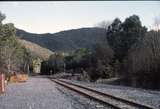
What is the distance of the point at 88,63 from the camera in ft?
359

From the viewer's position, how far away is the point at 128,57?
67.0 metres

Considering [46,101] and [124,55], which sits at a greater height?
[124,55]

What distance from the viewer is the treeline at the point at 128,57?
165 feet

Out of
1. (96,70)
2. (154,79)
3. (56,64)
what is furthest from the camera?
(56,64)

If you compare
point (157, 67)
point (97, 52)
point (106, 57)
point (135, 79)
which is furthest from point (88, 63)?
point (157, 67)

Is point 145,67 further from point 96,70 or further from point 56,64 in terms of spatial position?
point 56,64

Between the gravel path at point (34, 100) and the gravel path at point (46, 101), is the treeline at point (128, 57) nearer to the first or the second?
the gravel path at point (34, 100)

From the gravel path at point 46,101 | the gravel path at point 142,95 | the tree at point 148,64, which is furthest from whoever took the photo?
the tree at point 148,64

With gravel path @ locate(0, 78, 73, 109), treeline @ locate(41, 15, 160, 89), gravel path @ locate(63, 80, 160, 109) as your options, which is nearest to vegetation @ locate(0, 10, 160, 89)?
treeline @ locate(41, 15, 160, 89)

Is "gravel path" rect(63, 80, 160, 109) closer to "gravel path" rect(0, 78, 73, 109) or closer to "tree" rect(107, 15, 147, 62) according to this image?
"gravel path" rect(0, 78, 73, 109)

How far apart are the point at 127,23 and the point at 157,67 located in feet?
186

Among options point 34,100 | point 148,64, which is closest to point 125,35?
point 148,64

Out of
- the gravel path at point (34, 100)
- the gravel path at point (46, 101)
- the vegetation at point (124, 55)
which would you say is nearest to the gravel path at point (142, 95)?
the gravel path at point (46, 101)

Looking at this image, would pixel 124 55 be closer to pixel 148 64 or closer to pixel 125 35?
pixel 125 35
